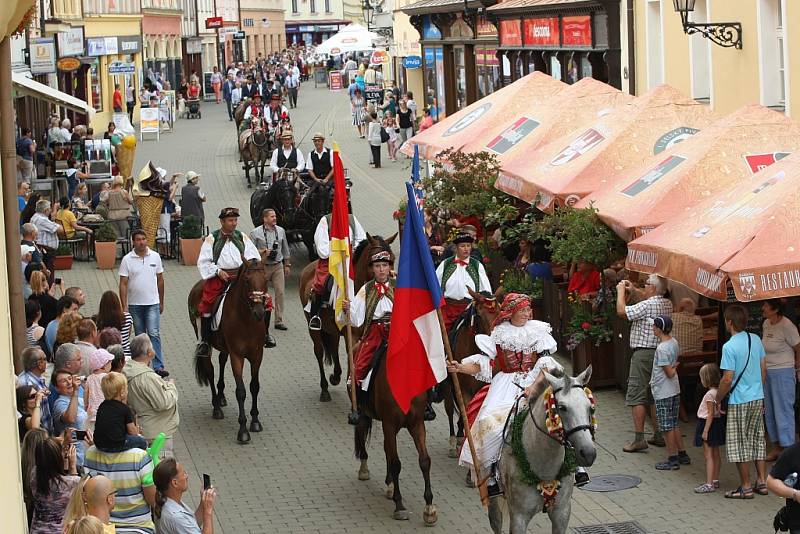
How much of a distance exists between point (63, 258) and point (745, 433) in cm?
1559

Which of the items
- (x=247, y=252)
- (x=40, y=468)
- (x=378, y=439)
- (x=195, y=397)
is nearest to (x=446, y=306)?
(x=378, y=439)

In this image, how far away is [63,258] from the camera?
24578 mm

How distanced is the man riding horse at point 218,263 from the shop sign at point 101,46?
33.6 metres

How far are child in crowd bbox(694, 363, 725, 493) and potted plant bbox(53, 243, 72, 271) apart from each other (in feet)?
49.5

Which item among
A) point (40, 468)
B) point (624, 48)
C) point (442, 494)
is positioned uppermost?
point (624, 48)

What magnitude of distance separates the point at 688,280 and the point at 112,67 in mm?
35125

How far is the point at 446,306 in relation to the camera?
13.7m

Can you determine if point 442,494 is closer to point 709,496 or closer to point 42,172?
point 709,496

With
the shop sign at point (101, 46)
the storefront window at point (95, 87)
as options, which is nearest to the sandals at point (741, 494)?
the shop sign at point (101, 46)

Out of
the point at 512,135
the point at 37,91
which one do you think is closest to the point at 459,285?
the point at 512,135

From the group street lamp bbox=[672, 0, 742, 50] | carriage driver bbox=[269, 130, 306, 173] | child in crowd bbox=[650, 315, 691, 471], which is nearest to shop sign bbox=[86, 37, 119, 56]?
carriage driver bbox=[269, 130, 306, 173]

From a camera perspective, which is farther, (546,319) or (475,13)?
(475,13)

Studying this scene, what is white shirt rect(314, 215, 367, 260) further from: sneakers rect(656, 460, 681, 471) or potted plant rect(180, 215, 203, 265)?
potted plant rect(180, 215, 203, 265)

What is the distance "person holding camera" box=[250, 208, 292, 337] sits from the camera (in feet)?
63.0
